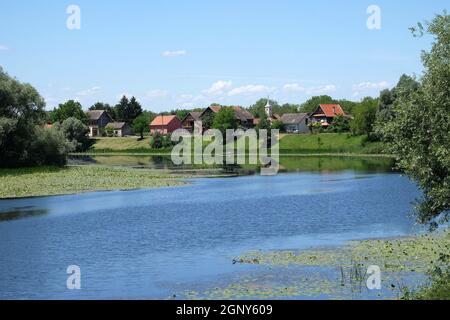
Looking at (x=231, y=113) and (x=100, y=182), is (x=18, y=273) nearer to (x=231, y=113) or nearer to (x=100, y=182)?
(x=100, y=182)

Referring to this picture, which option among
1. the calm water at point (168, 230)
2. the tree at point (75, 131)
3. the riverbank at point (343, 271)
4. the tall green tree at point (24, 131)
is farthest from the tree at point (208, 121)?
the riverbank at point (343, 271)

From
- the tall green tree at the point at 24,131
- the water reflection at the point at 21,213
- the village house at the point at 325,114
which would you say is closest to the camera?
the water reflection at the point at 21,213

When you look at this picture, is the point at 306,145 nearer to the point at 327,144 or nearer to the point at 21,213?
the point at 327,144

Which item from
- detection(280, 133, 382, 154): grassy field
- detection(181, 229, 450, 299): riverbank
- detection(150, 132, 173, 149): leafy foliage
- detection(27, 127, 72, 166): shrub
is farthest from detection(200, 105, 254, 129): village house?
detection(181, 229, 450, 299): riverbank

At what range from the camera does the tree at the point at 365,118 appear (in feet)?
409

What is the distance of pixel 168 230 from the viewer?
1575 inches

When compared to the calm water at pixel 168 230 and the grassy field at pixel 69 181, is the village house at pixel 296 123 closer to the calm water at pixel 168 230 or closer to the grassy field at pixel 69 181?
the grassy field at pixel 69 181

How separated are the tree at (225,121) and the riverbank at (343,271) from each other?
12461 centimetres

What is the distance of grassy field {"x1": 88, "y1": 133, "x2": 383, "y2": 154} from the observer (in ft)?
410

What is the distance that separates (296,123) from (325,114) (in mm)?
8903

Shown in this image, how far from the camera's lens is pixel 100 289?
84.3 ft

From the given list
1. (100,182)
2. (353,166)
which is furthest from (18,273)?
(353,166)

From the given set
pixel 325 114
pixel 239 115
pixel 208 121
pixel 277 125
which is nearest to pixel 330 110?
pixel 325 114

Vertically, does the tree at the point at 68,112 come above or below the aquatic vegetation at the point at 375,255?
above
